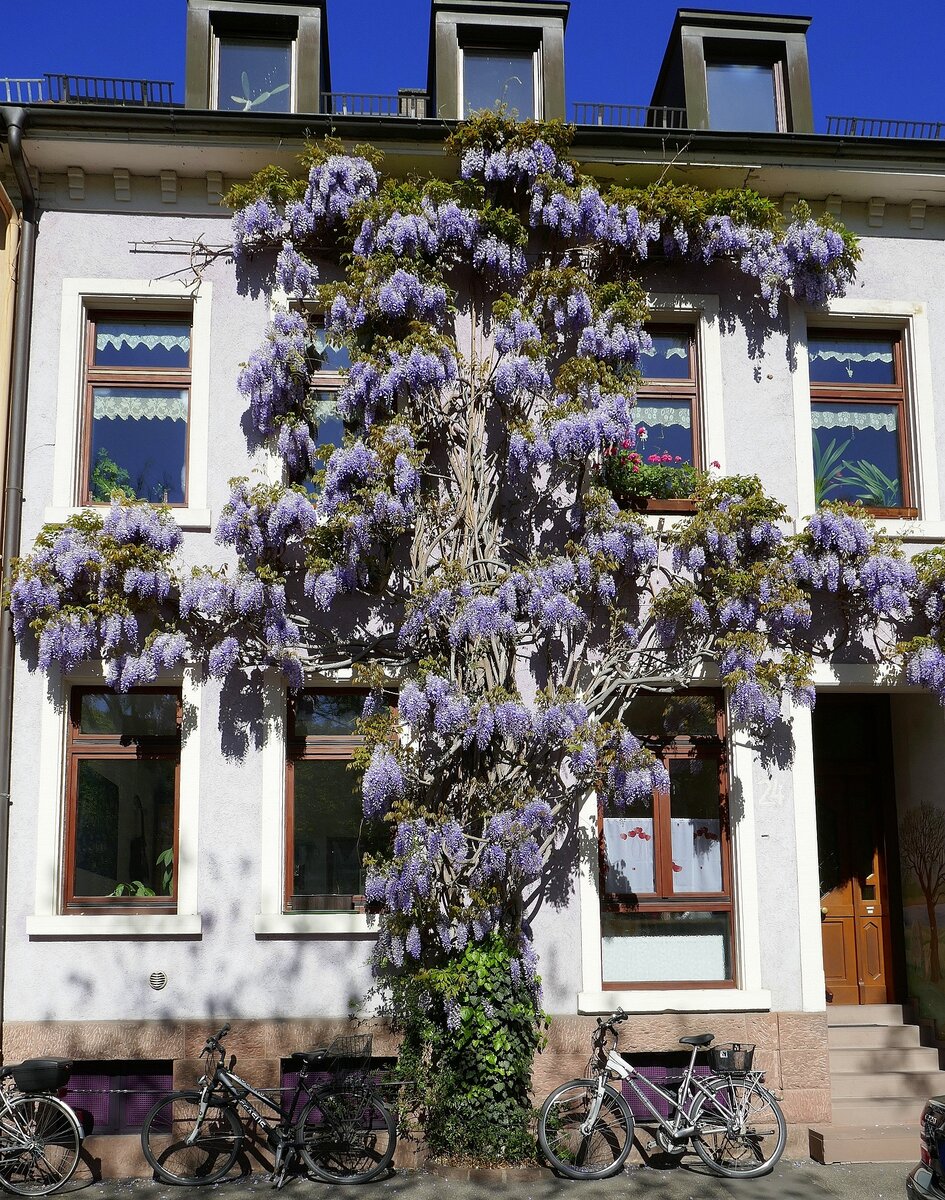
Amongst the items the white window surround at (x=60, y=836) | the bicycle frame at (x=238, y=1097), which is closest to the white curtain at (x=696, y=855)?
the bicycle frame at (x=238, y=1097)

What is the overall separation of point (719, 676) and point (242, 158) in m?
5.76

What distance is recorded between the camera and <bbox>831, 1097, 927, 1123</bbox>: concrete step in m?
9.49

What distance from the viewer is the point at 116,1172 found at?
28.5ft

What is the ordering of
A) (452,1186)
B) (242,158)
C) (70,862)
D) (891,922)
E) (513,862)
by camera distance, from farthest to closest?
(891,922)
(242,158)
(70,862)
(513,862)
(452,1186)

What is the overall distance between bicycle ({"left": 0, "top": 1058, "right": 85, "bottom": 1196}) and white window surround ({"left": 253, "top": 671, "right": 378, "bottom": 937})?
171 cm

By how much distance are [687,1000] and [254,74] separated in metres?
8.66

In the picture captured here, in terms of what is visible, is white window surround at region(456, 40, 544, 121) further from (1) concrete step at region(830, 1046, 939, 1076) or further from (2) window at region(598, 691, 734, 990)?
(1) concrete step at region(830, 1046, 939, 1076)

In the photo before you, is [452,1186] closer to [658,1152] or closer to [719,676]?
[658,1152]

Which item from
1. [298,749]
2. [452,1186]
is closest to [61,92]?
[298,749]

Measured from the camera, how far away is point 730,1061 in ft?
28.9

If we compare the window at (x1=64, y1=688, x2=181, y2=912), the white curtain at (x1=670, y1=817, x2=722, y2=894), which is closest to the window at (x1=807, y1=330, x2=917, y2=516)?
the white curtain at (x1=670, y1=817, x2=722, y2=894)

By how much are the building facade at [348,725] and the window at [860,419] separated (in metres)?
0.03

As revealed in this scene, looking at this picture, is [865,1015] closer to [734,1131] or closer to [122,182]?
[734,1131]

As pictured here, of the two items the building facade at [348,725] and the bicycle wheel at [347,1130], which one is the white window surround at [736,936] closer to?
the building facade at [348,725]
